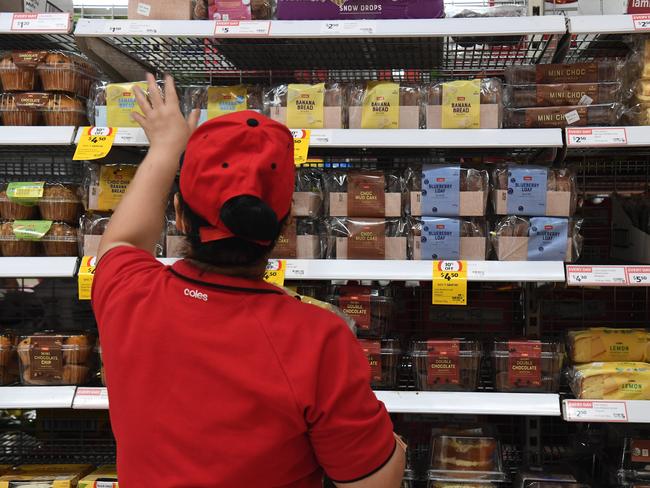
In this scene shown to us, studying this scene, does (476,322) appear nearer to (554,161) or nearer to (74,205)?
(554,161)

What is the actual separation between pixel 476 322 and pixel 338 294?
79cm

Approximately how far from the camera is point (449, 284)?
1986mm

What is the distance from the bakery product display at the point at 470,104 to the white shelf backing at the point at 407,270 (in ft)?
1.48

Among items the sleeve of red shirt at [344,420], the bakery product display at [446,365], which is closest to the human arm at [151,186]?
the sleeve of red shirt at [344,420]

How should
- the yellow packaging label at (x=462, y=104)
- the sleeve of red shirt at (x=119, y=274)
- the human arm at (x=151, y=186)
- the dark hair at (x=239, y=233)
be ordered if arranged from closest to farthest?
1. the dark hair at (x=239, y=233)
2. the sleeve of red shirt at (x=119, y=274)
3. the human arm at (x=151, y=186)
4. the yellow packaging label at (x=462, y=104)

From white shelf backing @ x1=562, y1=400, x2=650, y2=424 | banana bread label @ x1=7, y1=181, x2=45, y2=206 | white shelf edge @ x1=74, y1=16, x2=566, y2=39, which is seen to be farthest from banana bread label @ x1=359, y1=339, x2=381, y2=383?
banana bread label @ x1=7, y1=181, x2=45, y2=206

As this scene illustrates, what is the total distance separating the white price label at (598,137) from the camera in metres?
1.95

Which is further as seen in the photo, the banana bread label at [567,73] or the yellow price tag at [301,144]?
the banana bread label at [567,73]

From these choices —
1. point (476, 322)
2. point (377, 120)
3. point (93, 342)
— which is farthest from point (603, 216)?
point (93, 342)

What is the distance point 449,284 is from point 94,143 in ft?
4.02

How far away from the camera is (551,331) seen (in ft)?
8.74

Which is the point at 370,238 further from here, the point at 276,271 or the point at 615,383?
the point at 615,383

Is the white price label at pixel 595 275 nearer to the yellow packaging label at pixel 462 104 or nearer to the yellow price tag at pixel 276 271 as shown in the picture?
the yellow packaging label at pixel 462 104

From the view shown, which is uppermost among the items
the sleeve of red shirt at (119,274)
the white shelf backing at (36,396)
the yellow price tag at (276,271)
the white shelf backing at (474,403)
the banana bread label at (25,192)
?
the banana bread label at (25,192)
